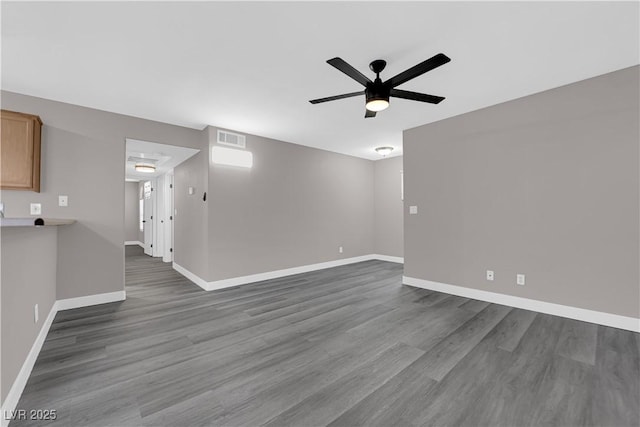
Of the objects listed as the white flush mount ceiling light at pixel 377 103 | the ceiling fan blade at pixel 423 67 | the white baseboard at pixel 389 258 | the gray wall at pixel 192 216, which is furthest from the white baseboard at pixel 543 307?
the gray wall at pixel 192 216

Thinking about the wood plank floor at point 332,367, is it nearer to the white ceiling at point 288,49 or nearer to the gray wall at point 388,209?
the white ceiling at point 288,49

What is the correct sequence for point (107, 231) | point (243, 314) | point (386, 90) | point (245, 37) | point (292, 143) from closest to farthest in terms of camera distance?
point (245, 37)
point (386, 90)
point (243, 314)
point (107, 231)
point (292, 143)

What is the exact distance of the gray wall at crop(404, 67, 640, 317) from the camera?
2.73 metres

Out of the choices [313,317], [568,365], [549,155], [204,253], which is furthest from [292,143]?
[568,365]

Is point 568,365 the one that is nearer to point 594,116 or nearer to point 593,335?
point 593,335

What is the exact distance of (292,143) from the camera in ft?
17.4

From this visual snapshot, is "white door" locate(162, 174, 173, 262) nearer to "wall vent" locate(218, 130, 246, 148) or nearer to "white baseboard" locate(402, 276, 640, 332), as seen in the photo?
"wall vent" locate(218, 130, 246, 148)

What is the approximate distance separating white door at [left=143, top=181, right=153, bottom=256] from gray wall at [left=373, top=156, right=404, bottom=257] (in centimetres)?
642

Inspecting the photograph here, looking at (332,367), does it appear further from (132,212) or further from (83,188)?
(132,212)

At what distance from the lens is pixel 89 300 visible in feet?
11.5

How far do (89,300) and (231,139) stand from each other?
9.91 feet

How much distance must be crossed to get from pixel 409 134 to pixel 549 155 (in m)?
1.93

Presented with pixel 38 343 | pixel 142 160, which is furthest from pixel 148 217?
pixel 38 343

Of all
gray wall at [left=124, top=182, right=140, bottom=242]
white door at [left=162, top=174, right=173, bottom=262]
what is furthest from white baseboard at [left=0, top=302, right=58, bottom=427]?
gray wall at [left=124, top=182, right=140, bottom=242]
